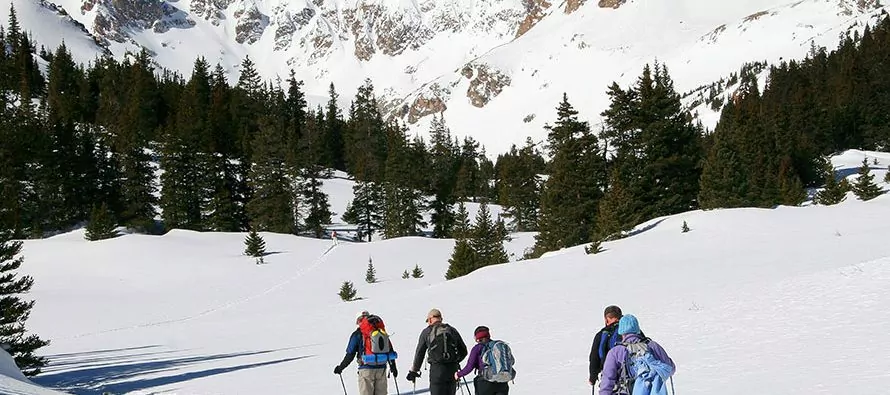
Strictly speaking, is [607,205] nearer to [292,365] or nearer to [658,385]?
[292,365]

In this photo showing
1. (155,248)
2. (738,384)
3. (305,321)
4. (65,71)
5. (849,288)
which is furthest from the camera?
(65,71)

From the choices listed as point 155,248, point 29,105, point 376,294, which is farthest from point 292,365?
point 29,105

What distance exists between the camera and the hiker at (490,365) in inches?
302

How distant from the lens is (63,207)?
182 feet

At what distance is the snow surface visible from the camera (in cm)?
1077

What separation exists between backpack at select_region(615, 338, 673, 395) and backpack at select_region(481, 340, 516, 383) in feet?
5.20

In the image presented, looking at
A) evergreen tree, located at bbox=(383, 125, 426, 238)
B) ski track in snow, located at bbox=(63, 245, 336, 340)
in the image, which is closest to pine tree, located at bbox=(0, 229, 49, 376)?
ski track in snow, located at bbox=(63, 245, 336, 340)

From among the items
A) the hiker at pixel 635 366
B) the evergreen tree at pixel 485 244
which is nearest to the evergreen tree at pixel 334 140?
the evergreen tree at pixel 485 244

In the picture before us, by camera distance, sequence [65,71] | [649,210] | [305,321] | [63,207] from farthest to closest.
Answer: [65,71] < [63,207] < [649,210] < [305,321]

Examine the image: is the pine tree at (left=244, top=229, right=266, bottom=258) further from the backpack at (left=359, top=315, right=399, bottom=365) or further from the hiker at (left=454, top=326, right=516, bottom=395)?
the hiker at (left=454, top=326, right=516, bottom=395)

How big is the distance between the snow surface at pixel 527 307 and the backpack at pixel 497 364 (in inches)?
117

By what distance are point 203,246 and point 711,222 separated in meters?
34.4

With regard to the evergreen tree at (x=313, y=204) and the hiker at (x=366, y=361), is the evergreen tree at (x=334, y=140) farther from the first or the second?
the hiker at (x=366, y=361)

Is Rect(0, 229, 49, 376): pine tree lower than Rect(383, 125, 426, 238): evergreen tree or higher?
lower
